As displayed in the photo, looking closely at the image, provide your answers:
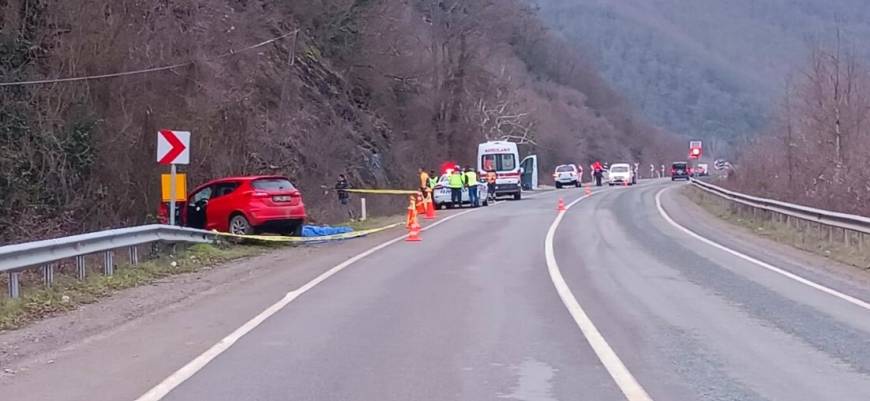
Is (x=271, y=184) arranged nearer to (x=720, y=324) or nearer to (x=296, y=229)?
(x=296, y=229)

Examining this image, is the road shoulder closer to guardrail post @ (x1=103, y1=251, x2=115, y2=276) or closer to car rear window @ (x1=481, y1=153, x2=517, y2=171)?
guardrail post @ (x1=103, y1=251, x2=115, y2=276)

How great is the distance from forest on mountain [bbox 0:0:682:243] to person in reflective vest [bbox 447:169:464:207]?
4.62m

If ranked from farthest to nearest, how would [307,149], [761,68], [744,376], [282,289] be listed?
[761,68] < [307,149] < [282,289] < [744,376]

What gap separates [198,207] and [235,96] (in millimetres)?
8872

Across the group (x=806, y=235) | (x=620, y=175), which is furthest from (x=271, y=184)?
(x=620, y=175)

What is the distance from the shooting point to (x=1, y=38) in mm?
25047

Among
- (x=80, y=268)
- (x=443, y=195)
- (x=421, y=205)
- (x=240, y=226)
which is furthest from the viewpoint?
(x=443, y=195)

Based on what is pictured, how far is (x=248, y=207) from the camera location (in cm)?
2327

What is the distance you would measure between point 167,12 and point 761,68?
131322 mm

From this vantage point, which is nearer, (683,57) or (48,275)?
(48,275)

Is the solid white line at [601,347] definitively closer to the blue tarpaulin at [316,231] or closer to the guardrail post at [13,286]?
the guardrail post at [13,286]

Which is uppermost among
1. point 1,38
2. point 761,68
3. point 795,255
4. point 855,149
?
point 761,68

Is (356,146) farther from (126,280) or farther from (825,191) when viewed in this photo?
(126,280)

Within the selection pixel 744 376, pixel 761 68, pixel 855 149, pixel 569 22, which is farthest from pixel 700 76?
pixel 744 376
